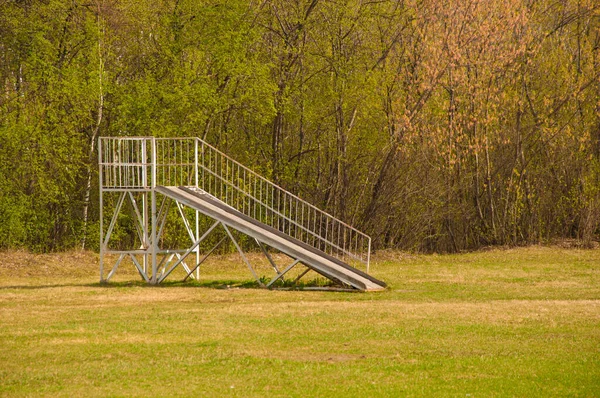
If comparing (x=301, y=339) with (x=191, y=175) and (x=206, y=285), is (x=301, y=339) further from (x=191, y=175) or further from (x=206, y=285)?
(x=191, y=175)

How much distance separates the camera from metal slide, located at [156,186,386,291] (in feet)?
63.4

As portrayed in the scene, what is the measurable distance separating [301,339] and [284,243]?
6325 millimetres

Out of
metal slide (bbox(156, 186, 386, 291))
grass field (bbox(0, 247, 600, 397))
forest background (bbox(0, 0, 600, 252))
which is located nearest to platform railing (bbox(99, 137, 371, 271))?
metal slide (bbox(156, 186, 386, 291))

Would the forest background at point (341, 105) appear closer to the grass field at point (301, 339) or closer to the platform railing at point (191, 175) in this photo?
the platform railing at point (191, 175)

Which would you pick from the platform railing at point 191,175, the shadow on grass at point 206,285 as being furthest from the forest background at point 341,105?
the shadow on grass at point 206,285

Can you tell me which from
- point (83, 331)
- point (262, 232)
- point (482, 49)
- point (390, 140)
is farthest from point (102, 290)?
point (482, 49)

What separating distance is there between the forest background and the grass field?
23.1 feet

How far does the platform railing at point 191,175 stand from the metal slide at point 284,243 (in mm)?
317

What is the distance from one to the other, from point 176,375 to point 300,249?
895cm

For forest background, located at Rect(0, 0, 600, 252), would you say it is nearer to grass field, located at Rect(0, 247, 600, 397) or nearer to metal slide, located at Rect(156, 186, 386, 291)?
grass field, located at Rect(0, 247, 600, 397)

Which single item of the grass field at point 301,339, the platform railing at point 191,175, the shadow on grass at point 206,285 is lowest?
the grass field at point 301,339

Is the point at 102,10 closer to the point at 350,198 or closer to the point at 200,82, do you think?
the point at 200,82

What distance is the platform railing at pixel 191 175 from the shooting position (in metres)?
20.7

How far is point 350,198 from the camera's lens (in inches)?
1229
